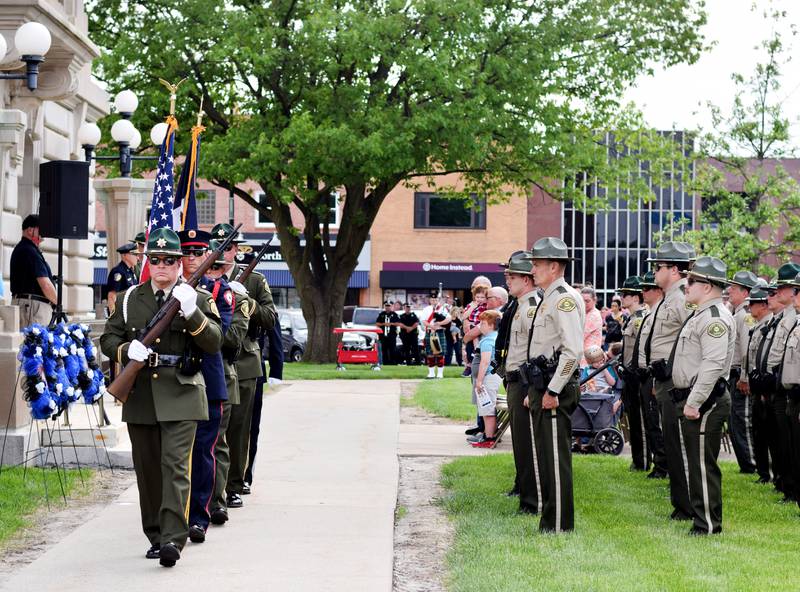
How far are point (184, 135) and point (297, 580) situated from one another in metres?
24.1

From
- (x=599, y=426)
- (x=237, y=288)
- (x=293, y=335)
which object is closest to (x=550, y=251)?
(x=237, y=288)

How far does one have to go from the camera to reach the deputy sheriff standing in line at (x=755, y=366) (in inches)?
449

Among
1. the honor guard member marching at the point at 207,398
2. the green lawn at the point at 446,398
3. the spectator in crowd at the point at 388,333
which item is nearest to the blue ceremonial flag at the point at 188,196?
the honor guard member marching at the point at 207,398

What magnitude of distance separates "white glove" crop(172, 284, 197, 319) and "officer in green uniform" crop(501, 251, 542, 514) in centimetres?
289

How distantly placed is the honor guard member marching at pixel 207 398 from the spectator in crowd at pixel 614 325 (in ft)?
31.2

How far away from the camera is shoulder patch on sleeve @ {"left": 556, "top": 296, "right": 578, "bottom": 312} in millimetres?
8922

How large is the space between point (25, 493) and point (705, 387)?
540 cm

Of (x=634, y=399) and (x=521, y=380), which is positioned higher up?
(x=521, y=380)

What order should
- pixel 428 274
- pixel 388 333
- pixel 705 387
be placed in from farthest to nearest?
pixel 428 274
pixel 388 333
pixel 705 387

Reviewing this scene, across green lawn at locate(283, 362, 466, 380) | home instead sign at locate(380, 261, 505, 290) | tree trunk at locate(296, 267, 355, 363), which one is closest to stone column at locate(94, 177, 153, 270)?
green lawn at locate(283, 362, 466, 380)

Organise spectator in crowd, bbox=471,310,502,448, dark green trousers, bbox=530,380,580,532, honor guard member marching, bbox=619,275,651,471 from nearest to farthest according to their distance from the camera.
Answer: dark green trousers, bbox=530,380,580,532
honor guard member marching, bbox=619,275,651,471
spectator in crowd, bbox=471,310,502,448

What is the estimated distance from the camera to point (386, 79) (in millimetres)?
29953

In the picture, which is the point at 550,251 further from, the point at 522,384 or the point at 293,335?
the point at 293,335

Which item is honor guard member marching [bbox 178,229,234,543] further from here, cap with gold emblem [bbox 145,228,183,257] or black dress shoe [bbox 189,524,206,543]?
cap with gold emblem [bbox 145,228,183,257]
